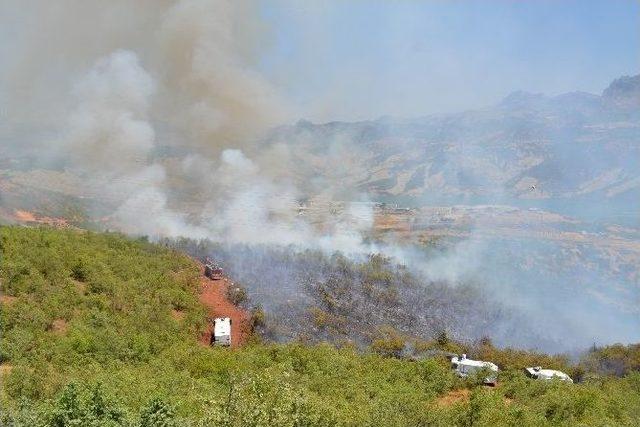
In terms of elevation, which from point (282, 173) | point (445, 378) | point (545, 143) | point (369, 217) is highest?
point (545, 143)

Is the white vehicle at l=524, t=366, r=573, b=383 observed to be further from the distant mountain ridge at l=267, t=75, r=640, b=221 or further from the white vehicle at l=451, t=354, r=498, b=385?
the distant mountain ridge at l=267, t=75, r=640, b=221

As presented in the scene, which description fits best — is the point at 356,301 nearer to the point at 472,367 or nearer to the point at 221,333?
the point at 221,333

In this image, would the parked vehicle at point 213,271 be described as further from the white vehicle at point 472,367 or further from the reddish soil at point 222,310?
the white vehicle at point 472,367

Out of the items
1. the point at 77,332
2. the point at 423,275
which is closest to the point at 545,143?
the point at 423,275

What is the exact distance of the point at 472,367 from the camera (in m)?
28.8

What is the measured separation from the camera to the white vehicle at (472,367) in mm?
27750

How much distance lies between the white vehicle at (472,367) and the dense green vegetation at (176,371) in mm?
651

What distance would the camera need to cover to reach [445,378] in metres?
26.0

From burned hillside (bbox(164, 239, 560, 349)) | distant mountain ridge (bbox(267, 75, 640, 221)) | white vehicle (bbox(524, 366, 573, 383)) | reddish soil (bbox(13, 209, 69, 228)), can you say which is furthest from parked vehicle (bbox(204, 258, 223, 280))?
distant mountain ridge (bbox(267, 75, 640, 221))

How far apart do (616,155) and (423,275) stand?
298 ft

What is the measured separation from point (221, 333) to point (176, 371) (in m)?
9.00

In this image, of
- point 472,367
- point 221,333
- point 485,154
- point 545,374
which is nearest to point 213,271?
point 221,333

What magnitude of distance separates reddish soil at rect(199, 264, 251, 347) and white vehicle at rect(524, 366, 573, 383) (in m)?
15.4

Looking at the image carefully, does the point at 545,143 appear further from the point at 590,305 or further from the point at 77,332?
the point at 77,332
